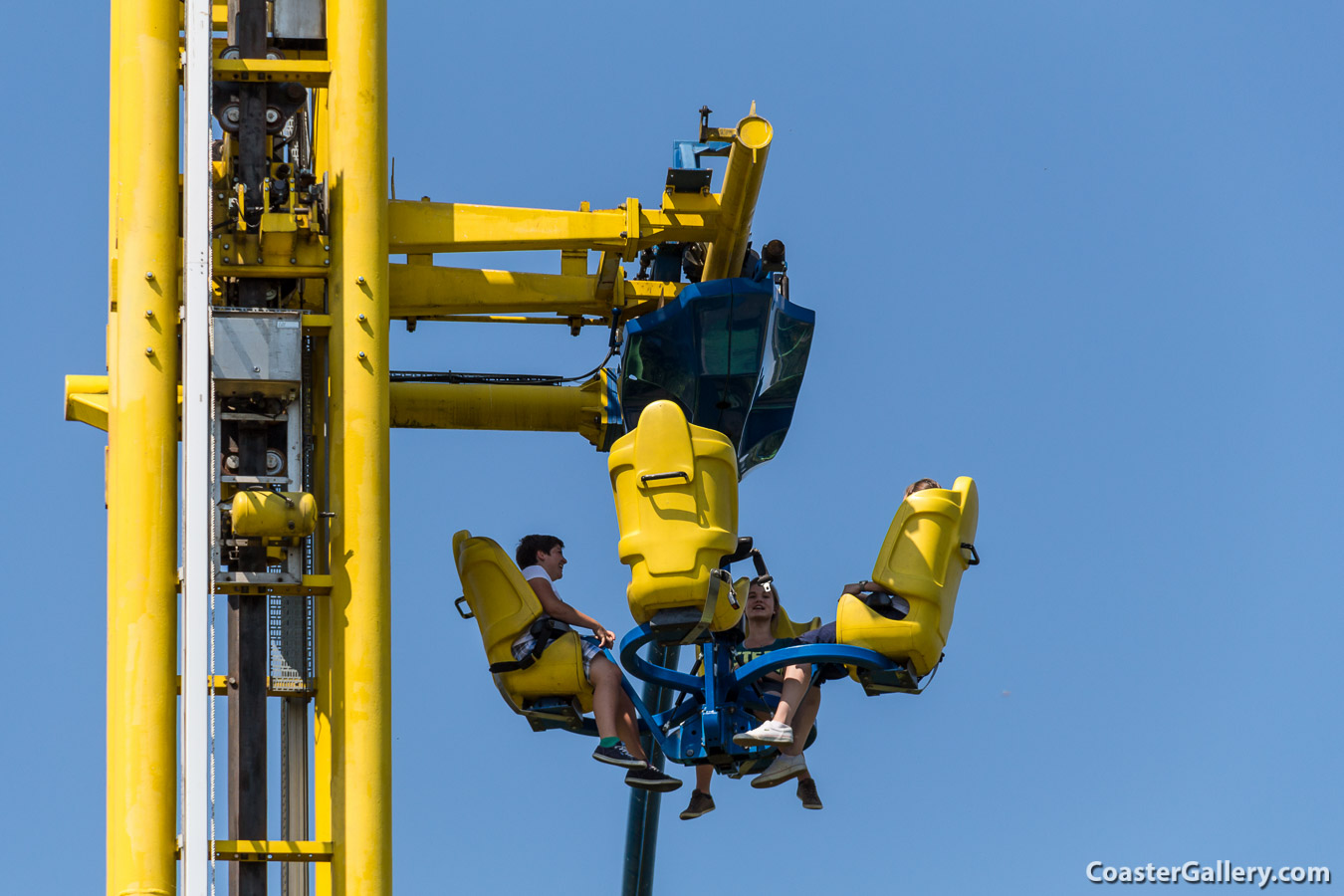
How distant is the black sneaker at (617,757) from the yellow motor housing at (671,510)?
92cm

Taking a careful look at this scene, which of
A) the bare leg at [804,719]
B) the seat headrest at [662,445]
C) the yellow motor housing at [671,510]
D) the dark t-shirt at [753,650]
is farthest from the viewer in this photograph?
the dark t-shirt at [753,650]

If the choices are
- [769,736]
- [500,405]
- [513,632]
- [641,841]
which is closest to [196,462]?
[513,632]

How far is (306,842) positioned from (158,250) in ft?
10.4

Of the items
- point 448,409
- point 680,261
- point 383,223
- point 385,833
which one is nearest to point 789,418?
point 680,261

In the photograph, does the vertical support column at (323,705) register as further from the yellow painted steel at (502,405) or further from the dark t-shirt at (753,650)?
the yellow painted steel at (502,405)

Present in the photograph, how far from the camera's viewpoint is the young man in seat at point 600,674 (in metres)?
14.1

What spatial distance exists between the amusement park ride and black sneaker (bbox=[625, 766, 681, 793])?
0.32 m

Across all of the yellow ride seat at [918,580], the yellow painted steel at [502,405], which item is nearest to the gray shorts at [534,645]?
the yellow ride seat at [918,580]

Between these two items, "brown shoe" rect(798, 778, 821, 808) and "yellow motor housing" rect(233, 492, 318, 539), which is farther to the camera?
"brown shoe" rect(798, 778, 821, 808)

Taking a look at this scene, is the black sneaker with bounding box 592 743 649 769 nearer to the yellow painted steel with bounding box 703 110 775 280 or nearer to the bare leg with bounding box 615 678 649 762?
the bare leg with bounding box 615 678 649 762

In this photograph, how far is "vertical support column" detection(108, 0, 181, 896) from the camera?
40.4ft

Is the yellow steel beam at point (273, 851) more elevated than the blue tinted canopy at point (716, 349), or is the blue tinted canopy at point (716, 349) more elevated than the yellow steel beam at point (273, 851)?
the blue tinted canopy at point (716, 349)

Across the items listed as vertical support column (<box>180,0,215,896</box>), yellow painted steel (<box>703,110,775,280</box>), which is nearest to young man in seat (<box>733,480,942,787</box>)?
yellow painted steel (<box>703,110,775,280</box>)

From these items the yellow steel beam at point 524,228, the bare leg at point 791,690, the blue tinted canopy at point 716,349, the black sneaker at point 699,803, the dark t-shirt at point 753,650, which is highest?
the yellow steel beam at point 524,228
